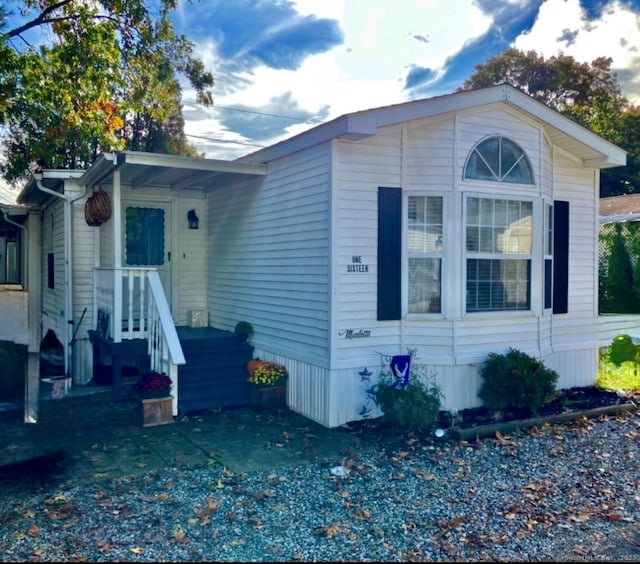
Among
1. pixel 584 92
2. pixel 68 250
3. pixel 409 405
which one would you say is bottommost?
pixel 409 405

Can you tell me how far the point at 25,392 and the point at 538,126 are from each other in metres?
7.85

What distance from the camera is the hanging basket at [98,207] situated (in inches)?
303

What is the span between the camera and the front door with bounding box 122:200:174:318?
8.93m

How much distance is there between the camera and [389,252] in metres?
6.57

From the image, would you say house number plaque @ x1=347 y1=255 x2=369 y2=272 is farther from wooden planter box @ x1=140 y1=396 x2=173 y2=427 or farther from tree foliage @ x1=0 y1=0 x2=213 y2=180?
tree foliage @ x1=0 y1=0 x2=213 y2=180

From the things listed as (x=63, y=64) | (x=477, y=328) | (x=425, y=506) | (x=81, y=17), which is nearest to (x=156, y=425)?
(x=425, y=506)

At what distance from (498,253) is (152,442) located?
450 cm

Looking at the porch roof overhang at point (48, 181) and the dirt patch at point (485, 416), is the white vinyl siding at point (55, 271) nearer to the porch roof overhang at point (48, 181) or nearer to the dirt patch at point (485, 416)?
the porch roof overhang at point (48, 181)

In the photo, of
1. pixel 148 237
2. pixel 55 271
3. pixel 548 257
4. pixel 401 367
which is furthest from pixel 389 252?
pixel 55 271

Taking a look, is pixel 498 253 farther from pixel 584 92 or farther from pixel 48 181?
pixel 584 92

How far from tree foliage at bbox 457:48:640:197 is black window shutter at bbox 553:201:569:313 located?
17.8 m

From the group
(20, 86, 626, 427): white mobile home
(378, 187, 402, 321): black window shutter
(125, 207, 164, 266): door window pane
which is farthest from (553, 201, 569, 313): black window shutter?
(125, 207, 164, 266): door window pane

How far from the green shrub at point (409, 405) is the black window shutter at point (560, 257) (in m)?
2.77

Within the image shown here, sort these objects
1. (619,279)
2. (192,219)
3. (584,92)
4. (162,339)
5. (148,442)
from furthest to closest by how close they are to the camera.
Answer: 1. (584,92)
2. (619,279)
3. (192,219)
4. (162,339)
5. (148,442)
